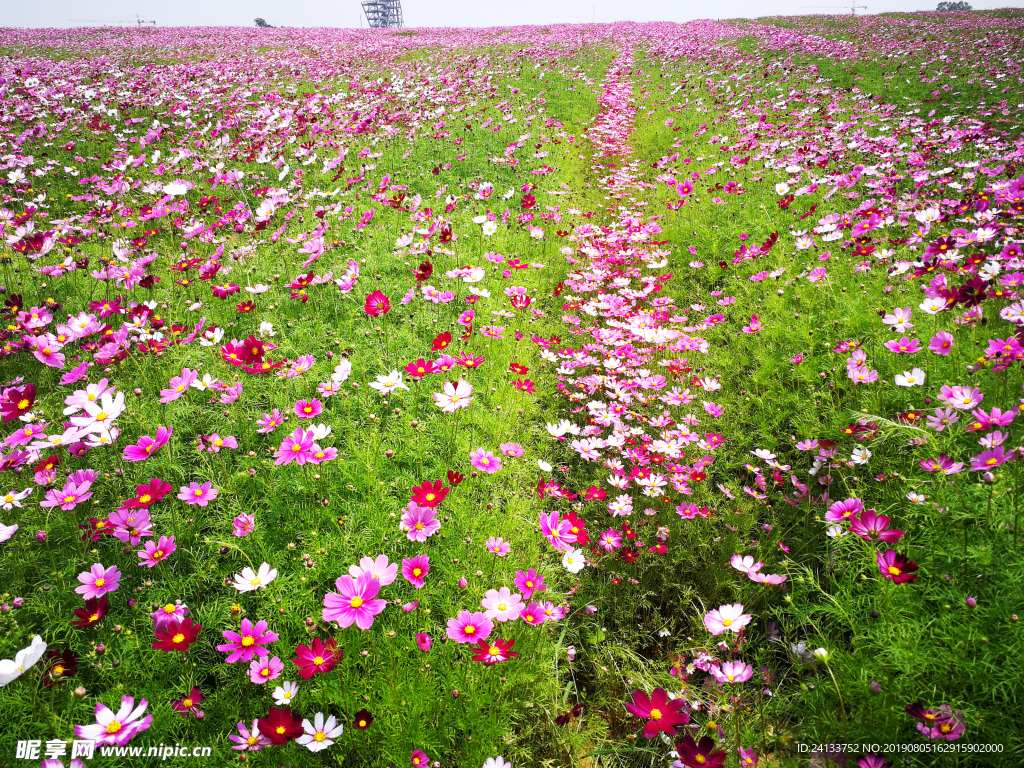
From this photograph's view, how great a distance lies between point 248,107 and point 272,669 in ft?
33.3

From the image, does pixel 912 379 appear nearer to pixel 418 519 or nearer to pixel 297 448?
pixel 418 519

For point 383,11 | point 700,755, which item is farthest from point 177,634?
point 383,11

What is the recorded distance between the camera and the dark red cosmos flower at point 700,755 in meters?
1.19

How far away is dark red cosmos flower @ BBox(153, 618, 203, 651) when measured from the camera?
50.2 inches

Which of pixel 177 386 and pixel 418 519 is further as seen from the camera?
pixel 177 386

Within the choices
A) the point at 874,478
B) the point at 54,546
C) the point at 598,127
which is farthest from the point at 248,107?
the point at 874,478

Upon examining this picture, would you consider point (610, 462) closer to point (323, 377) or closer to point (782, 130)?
point (323, 377)

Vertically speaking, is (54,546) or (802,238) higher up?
(802,238)

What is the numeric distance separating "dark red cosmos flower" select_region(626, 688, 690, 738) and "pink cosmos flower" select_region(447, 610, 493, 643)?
47 centimetres

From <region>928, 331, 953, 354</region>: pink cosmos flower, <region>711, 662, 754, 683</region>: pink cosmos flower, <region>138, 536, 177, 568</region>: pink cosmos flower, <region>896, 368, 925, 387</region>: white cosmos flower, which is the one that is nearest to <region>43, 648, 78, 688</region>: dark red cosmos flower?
<region>138, 536, 177, 568</region>: pink cosmos flower

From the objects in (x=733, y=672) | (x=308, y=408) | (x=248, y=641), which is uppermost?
(x=308, y=408)

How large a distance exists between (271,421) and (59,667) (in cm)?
127

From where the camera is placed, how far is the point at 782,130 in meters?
7.73

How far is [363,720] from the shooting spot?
132 cm
